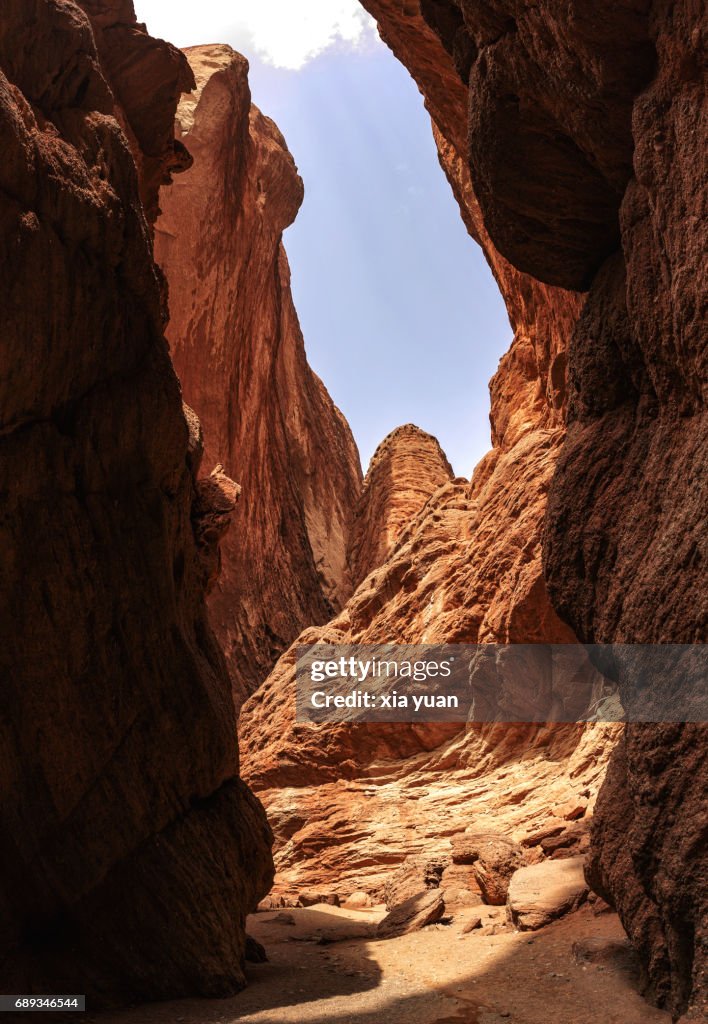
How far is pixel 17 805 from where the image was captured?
314 inches

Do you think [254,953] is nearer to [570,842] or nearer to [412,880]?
[412,880]

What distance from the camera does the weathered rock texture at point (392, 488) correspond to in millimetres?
24797

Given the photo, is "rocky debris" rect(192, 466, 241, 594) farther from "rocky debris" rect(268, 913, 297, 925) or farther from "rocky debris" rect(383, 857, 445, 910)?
"rocky debris" rect(383, 857, 445, 910)

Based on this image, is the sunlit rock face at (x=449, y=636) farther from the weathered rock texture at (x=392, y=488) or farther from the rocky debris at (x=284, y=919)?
the weathered rock texture at (x=392, y=488)

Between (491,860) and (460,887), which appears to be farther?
(460,887)

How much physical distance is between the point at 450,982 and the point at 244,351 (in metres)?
21.8

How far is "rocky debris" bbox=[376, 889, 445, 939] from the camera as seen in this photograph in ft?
33.6

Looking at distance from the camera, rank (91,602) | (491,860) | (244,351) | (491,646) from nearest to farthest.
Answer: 1. (91,602)
2. (491,860)
3. (491,646)
4. (244,351)

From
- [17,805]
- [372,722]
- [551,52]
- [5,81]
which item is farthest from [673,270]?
[372,722]

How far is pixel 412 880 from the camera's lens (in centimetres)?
1209

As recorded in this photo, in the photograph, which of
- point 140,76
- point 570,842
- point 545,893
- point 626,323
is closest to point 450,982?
point 545,893

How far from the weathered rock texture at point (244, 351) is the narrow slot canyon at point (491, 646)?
39.2 feet

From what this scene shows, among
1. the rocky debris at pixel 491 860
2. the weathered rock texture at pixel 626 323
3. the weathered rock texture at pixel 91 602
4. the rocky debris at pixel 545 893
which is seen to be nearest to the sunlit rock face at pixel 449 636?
the rocky debris at pixel 491 860

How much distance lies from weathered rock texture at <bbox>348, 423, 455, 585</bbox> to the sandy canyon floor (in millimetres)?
14992
